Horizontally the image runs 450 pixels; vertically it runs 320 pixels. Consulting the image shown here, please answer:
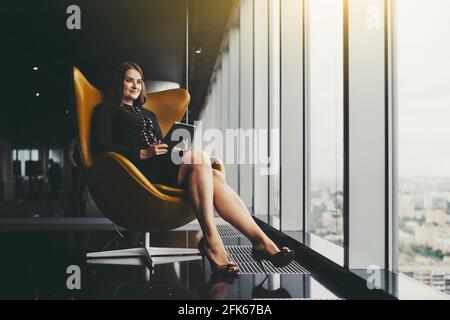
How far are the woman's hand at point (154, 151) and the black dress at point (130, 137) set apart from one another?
1.4 inches

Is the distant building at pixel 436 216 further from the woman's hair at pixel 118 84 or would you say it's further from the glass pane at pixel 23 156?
the glass pane at pixel 23 156

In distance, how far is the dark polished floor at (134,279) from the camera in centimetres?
218

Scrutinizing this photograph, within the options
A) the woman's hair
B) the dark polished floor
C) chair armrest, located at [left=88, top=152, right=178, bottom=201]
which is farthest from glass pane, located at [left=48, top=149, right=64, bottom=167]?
chair armrest, located at [left=88, top=152, right=178, bottom=201]

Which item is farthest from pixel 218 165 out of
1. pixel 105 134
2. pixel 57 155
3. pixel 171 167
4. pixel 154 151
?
pixel 57 155

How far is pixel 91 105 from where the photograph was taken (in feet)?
10.5

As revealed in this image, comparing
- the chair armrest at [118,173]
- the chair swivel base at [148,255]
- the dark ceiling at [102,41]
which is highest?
the dark ceiling at [102,41]

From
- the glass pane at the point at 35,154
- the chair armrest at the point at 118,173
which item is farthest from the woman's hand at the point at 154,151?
the glass pane at the point at 35,154

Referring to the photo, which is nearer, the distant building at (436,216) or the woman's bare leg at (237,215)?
the distant building at (436,216)

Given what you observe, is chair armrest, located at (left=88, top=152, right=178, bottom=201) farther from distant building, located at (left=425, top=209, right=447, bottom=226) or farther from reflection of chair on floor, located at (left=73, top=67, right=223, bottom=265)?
distant building, located at (left=425, top=209, right=447, bottom=226)

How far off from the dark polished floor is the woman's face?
105cm

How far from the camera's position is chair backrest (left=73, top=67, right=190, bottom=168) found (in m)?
3.08

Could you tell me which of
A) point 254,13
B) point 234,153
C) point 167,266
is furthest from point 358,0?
point 234,153
